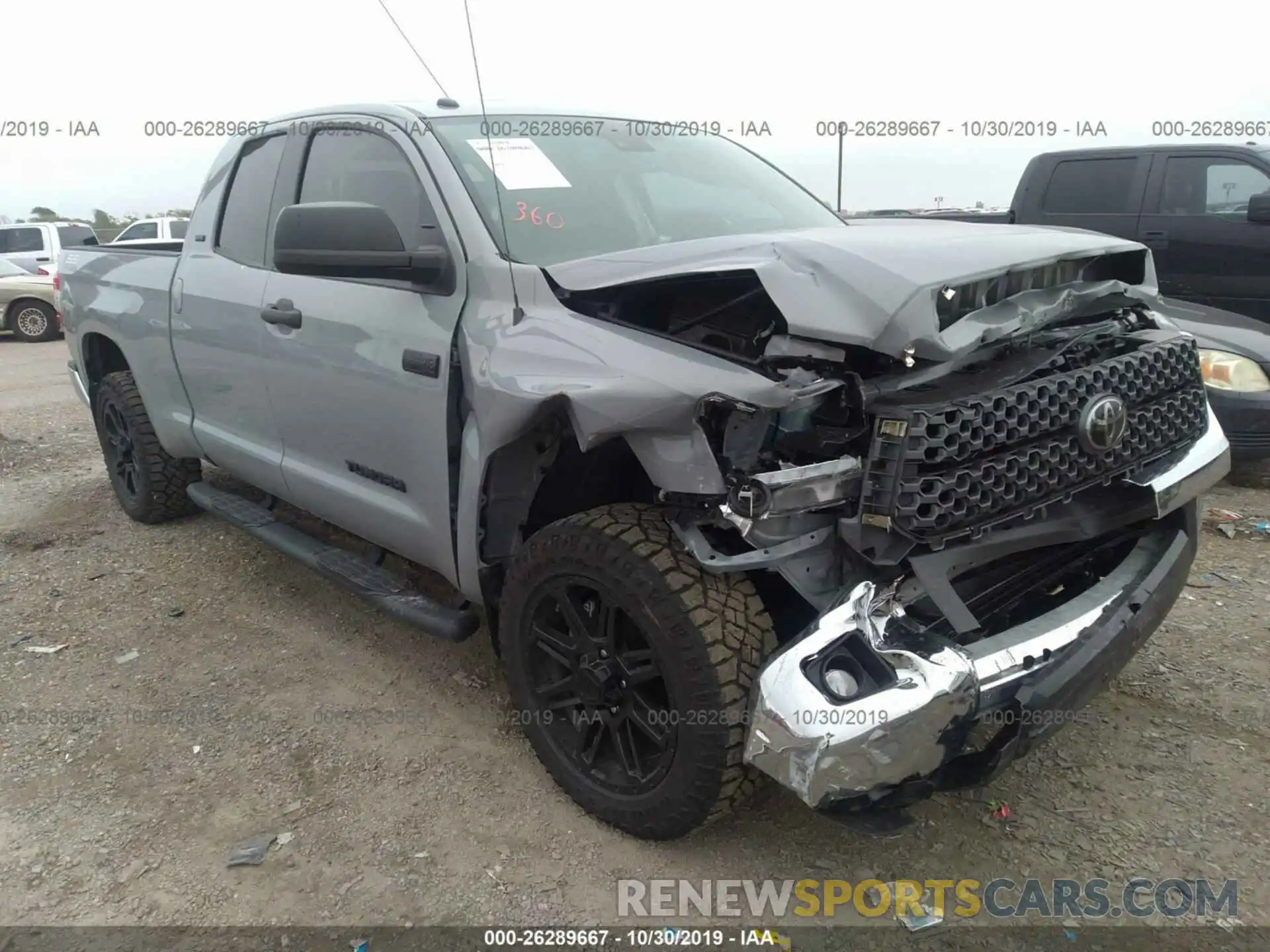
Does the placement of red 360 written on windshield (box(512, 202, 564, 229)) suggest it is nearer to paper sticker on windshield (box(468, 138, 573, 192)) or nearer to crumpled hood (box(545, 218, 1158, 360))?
paper sticker on windshield (box(468, 138, 573, 192))

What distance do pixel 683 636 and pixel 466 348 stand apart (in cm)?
104

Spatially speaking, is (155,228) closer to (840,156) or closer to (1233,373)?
(840,156)

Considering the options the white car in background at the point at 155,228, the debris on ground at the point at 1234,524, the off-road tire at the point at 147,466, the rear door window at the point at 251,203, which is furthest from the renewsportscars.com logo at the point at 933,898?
the white car in background at the point at 155,228

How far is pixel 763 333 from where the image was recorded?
2.15 meters

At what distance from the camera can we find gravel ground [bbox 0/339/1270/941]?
230 cm

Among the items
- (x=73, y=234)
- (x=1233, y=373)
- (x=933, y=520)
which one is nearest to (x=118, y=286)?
(x=933, y=520)

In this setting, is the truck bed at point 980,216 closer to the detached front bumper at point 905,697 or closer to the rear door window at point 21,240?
the detached front bumper at point 905,697

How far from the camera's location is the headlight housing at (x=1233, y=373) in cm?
480

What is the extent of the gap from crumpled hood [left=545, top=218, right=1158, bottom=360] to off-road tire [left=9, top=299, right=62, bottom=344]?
14702 mm

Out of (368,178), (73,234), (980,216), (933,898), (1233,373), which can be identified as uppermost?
(368,178)

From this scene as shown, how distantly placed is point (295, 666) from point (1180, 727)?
302cm

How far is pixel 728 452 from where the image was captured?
2.06m

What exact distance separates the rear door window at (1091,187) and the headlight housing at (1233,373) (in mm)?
2592

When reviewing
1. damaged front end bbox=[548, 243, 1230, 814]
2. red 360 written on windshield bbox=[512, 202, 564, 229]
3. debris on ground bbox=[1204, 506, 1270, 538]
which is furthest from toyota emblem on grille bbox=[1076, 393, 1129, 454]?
debris on ground bbox=[1204, 506, 1270, 538]
